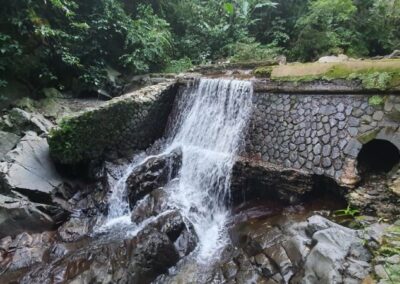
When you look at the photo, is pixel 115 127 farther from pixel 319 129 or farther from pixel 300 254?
pixel 300 254

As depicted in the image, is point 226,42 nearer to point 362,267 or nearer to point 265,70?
point 265,70

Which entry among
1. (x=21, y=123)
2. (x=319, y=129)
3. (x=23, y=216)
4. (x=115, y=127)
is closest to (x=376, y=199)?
(x=319, y=129)

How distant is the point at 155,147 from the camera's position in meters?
9.32

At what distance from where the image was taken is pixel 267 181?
7008 mm

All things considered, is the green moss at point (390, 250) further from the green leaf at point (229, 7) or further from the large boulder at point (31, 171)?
the green leaf at point (229, 7)

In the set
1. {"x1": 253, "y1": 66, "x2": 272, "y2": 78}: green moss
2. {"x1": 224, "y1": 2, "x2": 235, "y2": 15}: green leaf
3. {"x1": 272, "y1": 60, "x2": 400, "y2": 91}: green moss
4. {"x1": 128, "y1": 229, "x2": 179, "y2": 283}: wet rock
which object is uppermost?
{"x1": 224, "y1": 2, "x2": 235, "y2": 15}: green leaf

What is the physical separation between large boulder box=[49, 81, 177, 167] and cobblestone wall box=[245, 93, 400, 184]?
3257 millimetres

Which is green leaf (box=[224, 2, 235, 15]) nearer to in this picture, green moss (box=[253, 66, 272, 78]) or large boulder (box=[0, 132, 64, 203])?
green moss (box=[253, 66, 272, 78])

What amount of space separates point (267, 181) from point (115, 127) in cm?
455

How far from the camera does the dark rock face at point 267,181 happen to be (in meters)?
6.51

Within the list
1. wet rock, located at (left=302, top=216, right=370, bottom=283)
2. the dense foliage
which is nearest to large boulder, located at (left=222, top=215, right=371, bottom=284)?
wet rock, located at (left=302, top=216, right=370, bottom=283)

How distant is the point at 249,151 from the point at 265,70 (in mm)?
2584

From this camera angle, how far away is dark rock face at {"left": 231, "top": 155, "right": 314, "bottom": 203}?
21.4 ft

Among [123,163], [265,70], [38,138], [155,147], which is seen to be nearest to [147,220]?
[123,163]
